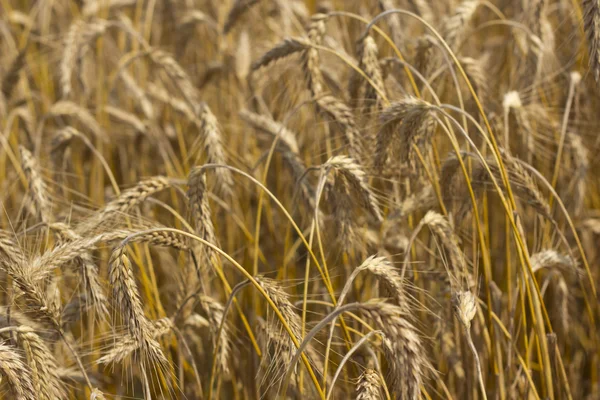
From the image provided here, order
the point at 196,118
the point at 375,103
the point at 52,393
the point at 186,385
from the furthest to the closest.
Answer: the point at 196,118, the point at 186,385, the point at 375,103, the point at 52,393

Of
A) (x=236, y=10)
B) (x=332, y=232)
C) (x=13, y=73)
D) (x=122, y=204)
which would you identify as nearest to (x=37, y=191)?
(x=122, y=204)

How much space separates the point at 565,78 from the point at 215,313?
1865 millimetres

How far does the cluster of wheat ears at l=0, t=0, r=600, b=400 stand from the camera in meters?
1.66

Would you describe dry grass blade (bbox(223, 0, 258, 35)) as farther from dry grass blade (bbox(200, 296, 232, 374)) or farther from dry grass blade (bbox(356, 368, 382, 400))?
dry grass blade (bbox(356, 368, 382, 400))

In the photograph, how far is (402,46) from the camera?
2.67 metres

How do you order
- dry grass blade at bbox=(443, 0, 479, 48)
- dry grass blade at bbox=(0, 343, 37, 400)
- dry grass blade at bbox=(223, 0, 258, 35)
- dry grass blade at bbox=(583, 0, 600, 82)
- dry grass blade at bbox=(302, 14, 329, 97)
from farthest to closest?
1. dry grass blade at bbox=(223, 0, 258, 35)
2. dry grass blade at bbox=(443, 0, 479, 48)
3. dry grass blade at bbox=(302, 14, 329, 97)
4. dry grass blade at bbox=(583, 0, 600, 82)
5. dry grass blade at bbox=(0, 343, 37, 400)

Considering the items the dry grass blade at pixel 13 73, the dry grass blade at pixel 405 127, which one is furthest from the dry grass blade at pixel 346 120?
the dry grass blade at pixel 13 73

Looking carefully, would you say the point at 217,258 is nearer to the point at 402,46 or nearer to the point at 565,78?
the point at 402,46

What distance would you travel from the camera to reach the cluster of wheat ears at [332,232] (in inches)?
65.4

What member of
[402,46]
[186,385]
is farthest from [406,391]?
[402,46]

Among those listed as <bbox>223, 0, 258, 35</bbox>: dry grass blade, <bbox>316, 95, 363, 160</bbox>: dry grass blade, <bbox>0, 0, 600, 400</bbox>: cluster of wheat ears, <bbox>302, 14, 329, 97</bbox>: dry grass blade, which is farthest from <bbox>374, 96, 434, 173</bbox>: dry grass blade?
<bbox>223, 0, 258, 35</bbox>: dry grass blade

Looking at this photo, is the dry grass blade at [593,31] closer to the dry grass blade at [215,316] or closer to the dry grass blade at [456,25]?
the dry grass blade at [456,25]

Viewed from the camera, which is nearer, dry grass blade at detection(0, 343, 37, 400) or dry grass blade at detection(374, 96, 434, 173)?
dry grass blade at detection(0, 343, 37, 400)

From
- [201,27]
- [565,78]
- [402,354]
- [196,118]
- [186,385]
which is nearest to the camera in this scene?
[402,354]
